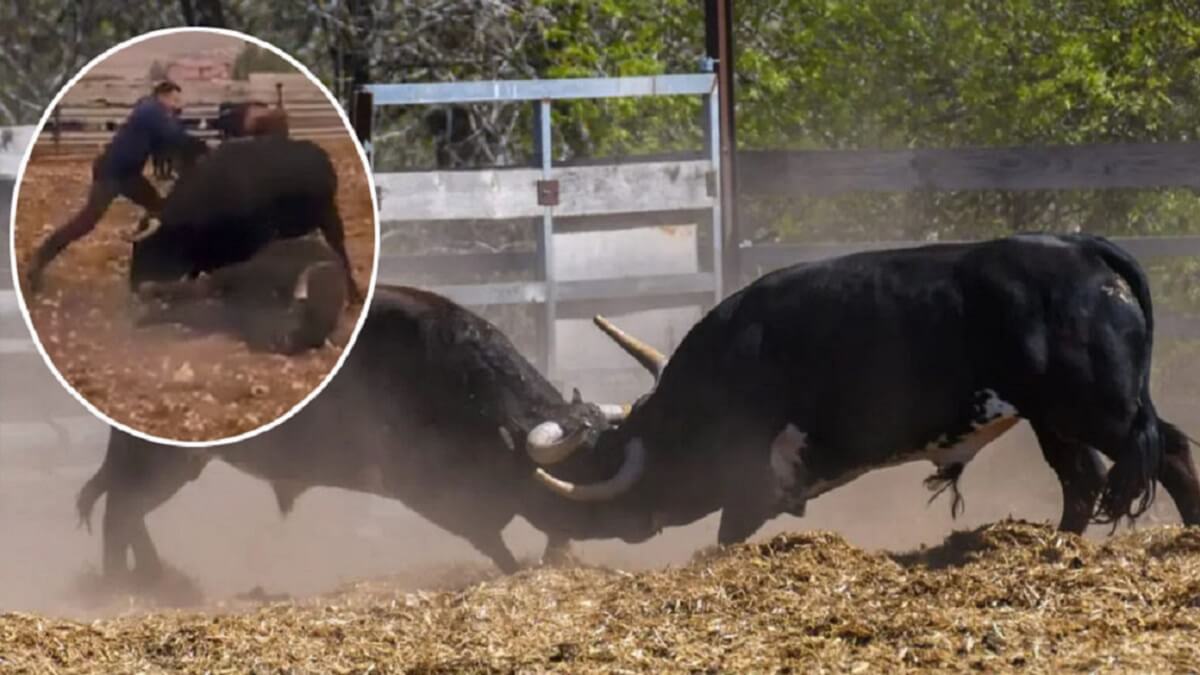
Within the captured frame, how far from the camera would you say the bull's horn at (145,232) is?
7.76m

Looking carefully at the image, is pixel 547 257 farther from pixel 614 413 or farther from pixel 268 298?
pixel 268 298

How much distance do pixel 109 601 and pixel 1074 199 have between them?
29.2 feet

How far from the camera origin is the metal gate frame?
1210cm

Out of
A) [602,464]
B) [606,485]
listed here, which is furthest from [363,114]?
[606,485]

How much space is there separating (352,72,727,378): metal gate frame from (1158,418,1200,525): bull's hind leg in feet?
15.1

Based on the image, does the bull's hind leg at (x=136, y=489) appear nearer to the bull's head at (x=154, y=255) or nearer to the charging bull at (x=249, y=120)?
the bull's head at (x=154, y=255)

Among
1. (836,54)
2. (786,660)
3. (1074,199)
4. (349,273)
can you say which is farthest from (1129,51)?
(786,660)

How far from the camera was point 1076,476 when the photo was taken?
8.88m

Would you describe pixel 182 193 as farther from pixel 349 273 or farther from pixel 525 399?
pixel 525 399

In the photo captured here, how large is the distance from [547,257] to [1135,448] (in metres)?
4.94

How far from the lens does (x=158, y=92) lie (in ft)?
25.7

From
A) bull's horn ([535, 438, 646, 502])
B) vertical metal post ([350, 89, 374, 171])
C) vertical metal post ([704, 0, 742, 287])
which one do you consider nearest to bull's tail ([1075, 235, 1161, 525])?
bull's horn ([535, 438, 646, 502])

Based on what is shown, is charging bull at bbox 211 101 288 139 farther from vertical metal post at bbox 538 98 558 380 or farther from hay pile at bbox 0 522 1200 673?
vertical metal post at bbox 538 98 558 380

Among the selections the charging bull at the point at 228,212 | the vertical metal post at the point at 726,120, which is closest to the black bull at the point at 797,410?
the charging bull at the point at 228,212
